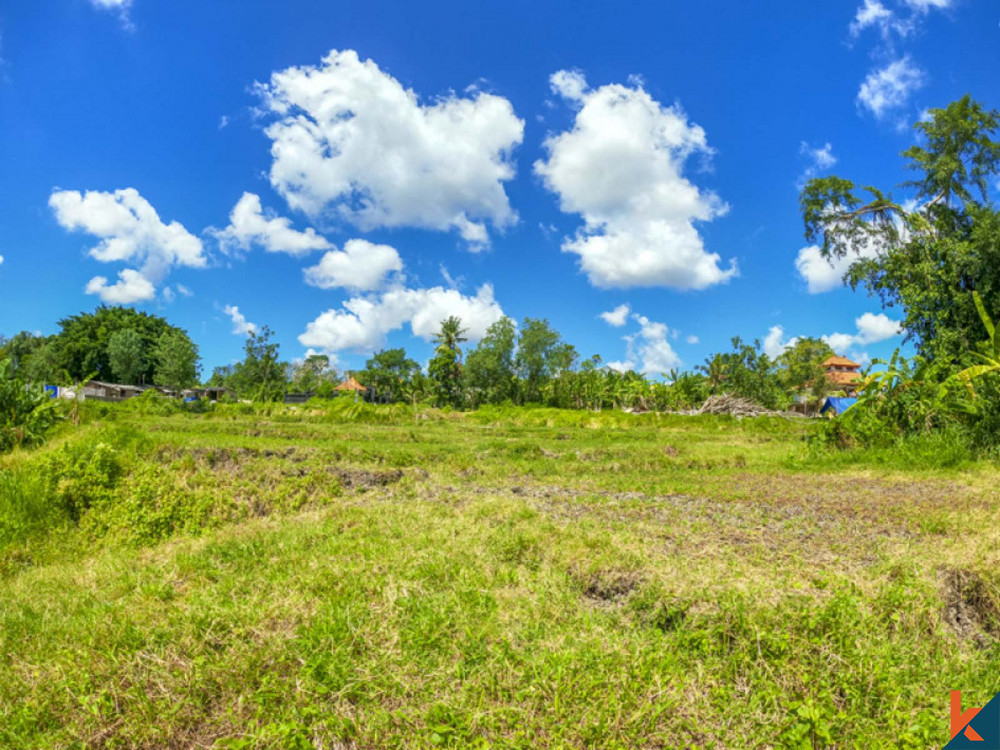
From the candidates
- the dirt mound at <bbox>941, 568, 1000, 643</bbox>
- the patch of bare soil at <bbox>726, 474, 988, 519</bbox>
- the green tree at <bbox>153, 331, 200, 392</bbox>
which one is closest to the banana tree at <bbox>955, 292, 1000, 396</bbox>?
the patch of bare soil at <bbox>726, 474, 988, 519</bbox>

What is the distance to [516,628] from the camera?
2.99 m

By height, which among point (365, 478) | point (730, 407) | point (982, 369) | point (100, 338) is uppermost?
point (100, 338)

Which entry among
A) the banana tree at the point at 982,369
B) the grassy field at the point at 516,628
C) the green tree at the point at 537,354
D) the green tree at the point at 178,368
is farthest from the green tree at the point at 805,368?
the green tree at the point at 178,368

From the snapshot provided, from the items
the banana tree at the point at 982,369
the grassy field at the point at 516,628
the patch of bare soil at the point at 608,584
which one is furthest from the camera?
the banana tree at the point at 982,369

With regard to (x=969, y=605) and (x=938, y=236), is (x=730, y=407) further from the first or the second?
(x=969, y=605)

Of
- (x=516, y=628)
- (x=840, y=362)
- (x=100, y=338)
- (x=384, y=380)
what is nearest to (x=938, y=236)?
(x=516, y=628)

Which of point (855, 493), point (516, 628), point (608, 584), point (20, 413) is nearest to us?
point (516, 628)

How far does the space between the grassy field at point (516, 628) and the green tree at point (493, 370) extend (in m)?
43.1

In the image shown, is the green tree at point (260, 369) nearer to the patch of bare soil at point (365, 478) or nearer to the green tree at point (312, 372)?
the green tree at point (312, 372)

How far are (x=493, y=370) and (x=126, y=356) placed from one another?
38.0 m

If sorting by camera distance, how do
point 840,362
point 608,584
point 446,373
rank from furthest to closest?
point 840,362 → point 446,373 → point 608,584

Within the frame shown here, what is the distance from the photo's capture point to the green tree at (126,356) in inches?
2194

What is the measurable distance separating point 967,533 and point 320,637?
5.24 meters

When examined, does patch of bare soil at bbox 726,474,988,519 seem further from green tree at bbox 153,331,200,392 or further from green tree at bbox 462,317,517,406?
green tree at bbox 153,331,200,392
